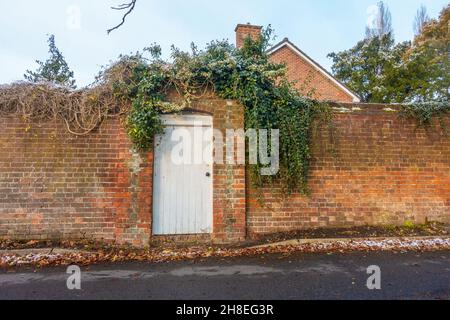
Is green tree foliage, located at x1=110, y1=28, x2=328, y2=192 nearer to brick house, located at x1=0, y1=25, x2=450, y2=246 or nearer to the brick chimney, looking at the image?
brick house, located at x1=0, y1=25, x2=450, y2=246

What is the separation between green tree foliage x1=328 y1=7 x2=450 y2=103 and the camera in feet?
59.3

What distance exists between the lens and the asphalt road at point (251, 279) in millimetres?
3645

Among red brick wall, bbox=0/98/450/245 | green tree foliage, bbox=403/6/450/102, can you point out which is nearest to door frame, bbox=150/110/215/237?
red brick wall, bbox=0/98/450/245

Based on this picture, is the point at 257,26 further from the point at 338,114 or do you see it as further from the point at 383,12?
the point at 383,12

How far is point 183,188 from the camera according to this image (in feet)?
19.9

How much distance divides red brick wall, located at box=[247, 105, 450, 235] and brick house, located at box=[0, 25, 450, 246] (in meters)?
0.02

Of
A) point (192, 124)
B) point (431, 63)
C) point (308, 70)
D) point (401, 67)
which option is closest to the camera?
point (192, 124)

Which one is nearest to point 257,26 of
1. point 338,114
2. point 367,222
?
point 338,114

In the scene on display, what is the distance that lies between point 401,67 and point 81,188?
21128 millimetres

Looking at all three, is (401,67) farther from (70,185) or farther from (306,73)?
(70,185)

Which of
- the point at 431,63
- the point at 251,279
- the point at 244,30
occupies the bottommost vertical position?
the point at 251,279

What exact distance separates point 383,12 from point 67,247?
36808mm

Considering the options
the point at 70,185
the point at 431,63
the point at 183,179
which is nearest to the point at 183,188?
the point at 183,179

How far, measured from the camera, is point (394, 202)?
22.1ft
